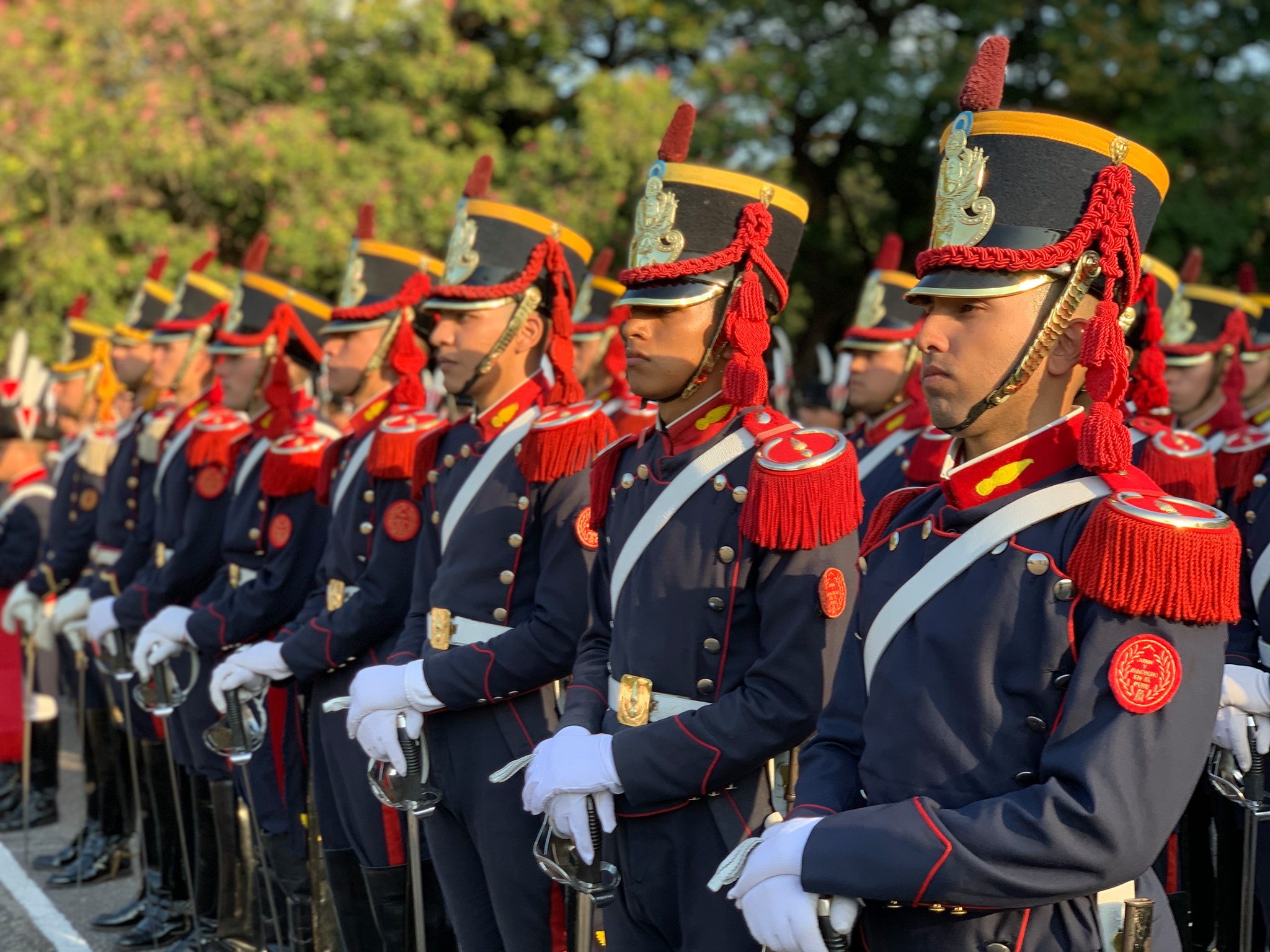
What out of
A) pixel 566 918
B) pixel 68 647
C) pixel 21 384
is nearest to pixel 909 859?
pixel 566 918

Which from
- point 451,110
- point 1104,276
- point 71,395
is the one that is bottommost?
point 71,395

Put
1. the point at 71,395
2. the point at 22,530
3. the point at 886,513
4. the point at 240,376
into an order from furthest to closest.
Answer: the point at 71,395 < the point at 22,530 < the point at 240,376 < the point at 886,513

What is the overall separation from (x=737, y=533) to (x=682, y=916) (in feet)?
2.53

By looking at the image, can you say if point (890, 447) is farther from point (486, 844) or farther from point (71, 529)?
point (71, 529)

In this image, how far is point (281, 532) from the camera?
514cm

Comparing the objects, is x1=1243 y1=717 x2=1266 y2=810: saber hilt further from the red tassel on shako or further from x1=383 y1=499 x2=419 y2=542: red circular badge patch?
x1=383 y1=499 x2=419 y2=542: red circular badge patch

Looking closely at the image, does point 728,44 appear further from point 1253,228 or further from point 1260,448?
point 1260,448

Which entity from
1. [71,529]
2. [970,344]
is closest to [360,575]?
[970,344]

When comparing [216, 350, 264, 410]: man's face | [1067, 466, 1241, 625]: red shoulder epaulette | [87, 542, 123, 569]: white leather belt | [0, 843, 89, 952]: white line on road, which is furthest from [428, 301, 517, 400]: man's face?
[87, 542, 123, 569]: white leather belt

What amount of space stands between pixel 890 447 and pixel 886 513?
11.3 feet

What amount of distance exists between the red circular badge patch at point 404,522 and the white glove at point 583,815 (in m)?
1.64

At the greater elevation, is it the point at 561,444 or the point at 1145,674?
Result: the point at 1145,674

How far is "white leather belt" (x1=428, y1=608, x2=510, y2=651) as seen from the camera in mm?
3750

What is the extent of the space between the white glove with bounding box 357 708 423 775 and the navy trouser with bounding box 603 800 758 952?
82 centimetres
